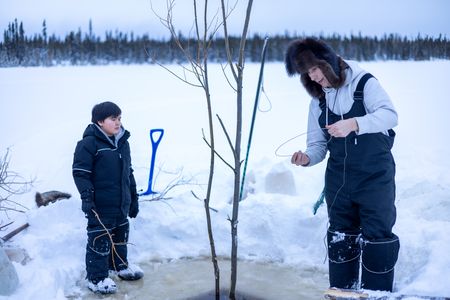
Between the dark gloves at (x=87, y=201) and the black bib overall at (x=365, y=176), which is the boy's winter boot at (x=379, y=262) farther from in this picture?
the dark gloves at (x=87, y=201)

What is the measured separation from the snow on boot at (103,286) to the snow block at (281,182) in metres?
2.43

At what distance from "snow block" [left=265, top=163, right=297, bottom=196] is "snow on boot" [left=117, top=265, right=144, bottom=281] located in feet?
6.87

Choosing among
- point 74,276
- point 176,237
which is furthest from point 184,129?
point 74,276

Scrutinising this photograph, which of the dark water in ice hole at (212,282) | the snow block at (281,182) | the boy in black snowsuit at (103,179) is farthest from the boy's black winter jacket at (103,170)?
the snow block at (281,182)

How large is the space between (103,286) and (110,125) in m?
1.21

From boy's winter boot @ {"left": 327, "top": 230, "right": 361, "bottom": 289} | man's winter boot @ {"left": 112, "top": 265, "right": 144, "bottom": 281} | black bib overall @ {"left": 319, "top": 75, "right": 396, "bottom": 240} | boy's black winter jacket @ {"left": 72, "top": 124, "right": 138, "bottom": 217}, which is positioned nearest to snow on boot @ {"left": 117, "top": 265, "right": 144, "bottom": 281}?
man's winter boot @ {"left": 112, "top": 265, "right": 144, "bottom": 281}

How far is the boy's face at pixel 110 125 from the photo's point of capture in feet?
13.0

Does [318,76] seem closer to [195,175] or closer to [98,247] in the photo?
[98,247]

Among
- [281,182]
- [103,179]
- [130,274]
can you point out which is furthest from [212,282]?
[281,182]

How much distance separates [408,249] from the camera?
4203 millimetres

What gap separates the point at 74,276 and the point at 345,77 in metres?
2.64

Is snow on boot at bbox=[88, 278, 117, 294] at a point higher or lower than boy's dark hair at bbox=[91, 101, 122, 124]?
lower

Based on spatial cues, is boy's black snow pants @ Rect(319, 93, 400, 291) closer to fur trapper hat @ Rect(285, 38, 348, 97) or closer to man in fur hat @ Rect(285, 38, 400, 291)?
man in fur hat @ Rect(285, 38, 400, 291)

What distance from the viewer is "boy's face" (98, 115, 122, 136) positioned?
13.0ft
